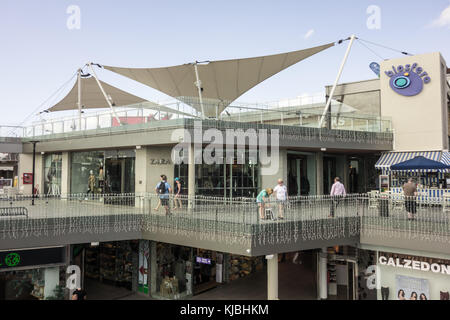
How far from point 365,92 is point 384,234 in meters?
14.1

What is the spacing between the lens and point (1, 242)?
1307 cm

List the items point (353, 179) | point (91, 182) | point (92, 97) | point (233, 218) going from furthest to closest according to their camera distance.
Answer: point (92, 97)
point (353, 179)
point (91, 182)
point (233, 218)

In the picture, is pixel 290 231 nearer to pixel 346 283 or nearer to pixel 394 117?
pixel 346 283

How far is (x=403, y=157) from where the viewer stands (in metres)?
22.4

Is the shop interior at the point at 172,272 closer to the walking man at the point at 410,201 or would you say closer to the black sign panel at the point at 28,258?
the black sign panel at the point at 28,258

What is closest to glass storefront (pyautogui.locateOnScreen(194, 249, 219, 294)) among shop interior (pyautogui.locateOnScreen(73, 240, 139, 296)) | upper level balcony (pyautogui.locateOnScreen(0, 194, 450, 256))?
shop interior (pyautogui.locateOnScreen(73, 240, 139, 296))

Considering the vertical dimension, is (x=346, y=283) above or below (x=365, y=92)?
below

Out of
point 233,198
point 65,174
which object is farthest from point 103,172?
point 233,198

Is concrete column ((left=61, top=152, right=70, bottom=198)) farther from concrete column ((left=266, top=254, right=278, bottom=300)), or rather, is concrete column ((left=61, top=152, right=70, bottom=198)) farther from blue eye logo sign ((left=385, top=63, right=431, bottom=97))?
blue eye logo sign ((left=385, top=63, right=431, bottom=97))

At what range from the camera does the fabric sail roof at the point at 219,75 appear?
68.8 ft

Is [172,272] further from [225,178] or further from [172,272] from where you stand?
[225,178]

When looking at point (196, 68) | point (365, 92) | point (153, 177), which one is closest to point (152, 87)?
point (196, 68)

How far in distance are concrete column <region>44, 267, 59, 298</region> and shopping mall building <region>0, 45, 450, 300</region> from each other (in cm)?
5

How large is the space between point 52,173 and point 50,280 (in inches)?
468
